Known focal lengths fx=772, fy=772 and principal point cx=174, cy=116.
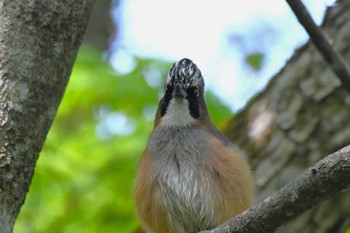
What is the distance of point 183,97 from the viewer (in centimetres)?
520

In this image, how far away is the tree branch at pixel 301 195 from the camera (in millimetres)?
3049

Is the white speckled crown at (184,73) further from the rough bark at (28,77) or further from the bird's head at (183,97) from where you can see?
the rough bark at (28,77)

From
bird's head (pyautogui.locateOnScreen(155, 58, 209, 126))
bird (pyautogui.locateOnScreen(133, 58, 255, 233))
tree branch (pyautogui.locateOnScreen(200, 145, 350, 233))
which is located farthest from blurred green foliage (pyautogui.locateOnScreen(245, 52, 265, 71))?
tree branch (pyautogui.locateOnScreen(200, 145, 350, 233))

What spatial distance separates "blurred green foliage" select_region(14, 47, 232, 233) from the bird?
1.78 meters

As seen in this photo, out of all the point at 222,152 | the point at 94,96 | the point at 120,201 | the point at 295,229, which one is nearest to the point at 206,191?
the point at 222,152

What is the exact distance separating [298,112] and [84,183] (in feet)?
7.95

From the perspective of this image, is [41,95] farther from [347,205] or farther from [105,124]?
[105,124]

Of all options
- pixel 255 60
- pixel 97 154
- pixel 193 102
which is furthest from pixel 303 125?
pixel 255 60

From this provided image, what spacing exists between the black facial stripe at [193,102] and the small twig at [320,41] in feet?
2.80

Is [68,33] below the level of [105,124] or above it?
below

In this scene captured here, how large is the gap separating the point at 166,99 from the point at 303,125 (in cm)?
119

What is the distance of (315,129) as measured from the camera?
19.0ft

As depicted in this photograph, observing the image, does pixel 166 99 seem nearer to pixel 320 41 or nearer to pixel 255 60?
pixel 320 41

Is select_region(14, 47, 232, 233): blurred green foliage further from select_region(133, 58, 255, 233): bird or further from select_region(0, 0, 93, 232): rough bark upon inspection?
select_region(0, 0, 93, 232): rough bark
